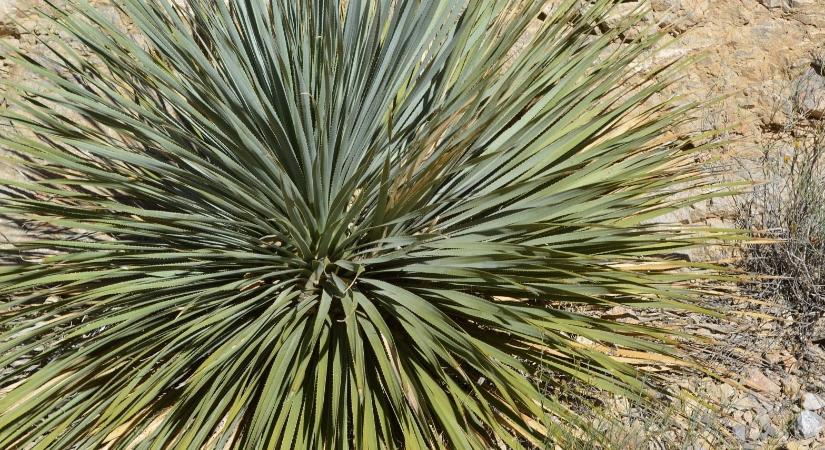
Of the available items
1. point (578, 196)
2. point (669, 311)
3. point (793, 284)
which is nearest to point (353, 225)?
point (578, 196)

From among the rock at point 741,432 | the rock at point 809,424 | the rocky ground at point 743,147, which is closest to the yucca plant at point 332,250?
the rocky ground at point 743,147

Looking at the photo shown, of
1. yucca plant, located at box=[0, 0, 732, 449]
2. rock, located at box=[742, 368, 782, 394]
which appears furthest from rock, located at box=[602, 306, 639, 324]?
rock, located at box=[742, 368, 782, 394]

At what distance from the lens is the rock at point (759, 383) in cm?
252

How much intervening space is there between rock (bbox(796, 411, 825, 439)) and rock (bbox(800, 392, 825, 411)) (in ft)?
0.10

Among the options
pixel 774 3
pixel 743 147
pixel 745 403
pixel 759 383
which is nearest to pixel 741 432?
pixel 745 403

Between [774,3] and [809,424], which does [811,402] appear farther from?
[774,3]

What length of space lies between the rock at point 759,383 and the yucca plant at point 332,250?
0.44 meters

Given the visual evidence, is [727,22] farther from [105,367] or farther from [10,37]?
[10,37]

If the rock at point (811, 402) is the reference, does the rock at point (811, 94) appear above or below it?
above

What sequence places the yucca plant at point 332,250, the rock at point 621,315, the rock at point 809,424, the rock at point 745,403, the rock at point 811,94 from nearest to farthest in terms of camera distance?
the yucca plant at point 332,250, the rock at point 809,424, the rock at point 745,403, the rock at point 621,315, the rock at point 811,94

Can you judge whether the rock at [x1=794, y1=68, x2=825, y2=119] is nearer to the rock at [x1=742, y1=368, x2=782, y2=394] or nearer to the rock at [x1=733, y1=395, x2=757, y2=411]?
the rock at [x1=742, y1=368, x2=782, y2=394]

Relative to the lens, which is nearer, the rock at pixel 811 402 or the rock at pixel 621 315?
the rock at pixel 811 402

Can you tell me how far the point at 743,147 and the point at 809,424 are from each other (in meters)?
1.35

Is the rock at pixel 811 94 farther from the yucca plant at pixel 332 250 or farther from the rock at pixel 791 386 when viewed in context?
the rock at pixel 791 386
